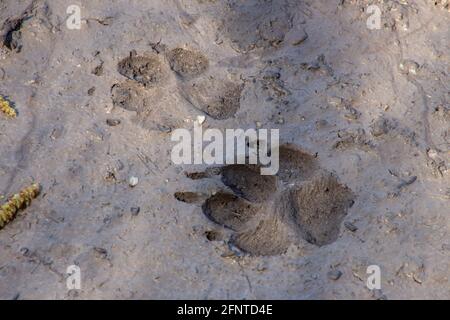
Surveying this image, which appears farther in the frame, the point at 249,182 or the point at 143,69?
the point at 143,69

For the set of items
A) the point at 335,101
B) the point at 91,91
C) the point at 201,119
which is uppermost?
the point at 91,91

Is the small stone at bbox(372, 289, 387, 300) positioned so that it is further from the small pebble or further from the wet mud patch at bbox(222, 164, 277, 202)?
the small pebble

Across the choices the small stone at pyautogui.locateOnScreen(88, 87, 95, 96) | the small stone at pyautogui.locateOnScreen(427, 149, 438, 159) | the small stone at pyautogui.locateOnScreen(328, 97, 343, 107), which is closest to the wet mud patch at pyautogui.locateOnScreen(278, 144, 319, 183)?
the small stone at pyautogui.locateOnScreen(328, 97, 343, 107)

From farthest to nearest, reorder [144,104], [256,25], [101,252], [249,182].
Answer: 1. [256,25]
2. [144,104]
3. [249,182]
4. [101,252]

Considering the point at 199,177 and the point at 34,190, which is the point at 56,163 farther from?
the point at 199,177

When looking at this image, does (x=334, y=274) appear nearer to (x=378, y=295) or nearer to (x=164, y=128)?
(x=378, y=295)

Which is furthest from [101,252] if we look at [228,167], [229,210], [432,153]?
[432,153]
